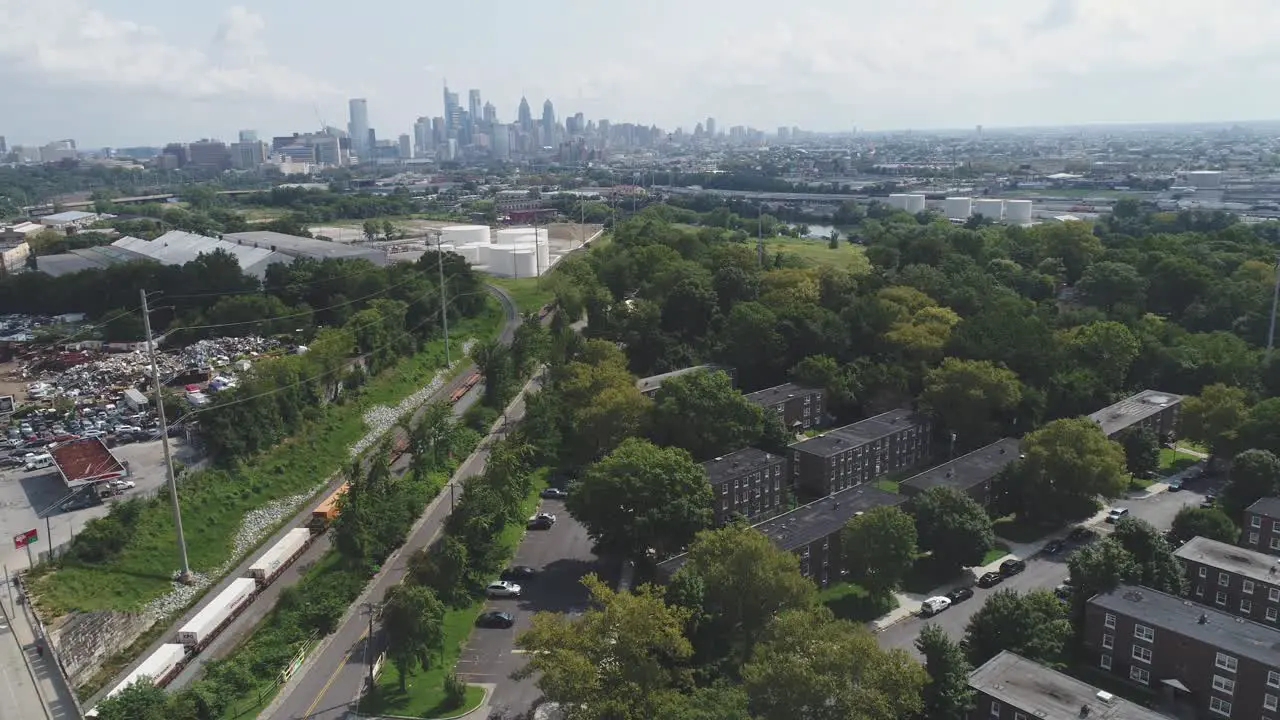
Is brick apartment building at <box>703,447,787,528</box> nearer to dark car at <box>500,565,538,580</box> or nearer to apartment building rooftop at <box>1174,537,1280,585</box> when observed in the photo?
dark car at <box>500,565,538,580</box>

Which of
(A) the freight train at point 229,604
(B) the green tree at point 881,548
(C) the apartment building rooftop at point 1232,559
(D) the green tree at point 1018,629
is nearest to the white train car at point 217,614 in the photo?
(A) the freight train at point 229,604

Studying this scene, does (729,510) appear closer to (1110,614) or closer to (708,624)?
(708,624)

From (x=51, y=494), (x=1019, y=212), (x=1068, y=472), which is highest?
(x=1019, y=212)

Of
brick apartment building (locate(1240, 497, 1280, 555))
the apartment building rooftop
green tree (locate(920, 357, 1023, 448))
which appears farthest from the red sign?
brick apartment building (locate(1240, 497, 1280, 555))

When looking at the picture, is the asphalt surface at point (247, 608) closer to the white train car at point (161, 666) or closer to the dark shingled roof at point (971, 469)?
the white train car at point (161, 666)

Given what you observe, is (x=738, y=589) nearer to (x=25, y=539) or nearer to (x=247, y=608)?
(x=247, y=608)

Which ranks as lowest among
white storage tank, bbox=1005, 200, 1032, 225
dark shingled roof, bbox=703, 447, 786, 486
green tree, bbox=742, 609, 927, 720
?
dark shingled roof, bbox=703, 447, 786, 486

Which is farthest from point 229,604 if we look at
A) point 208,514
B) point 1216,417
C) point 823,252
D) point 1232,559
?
point 823,252

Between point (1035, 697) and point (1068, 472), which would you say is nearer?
point (1035, 697)
